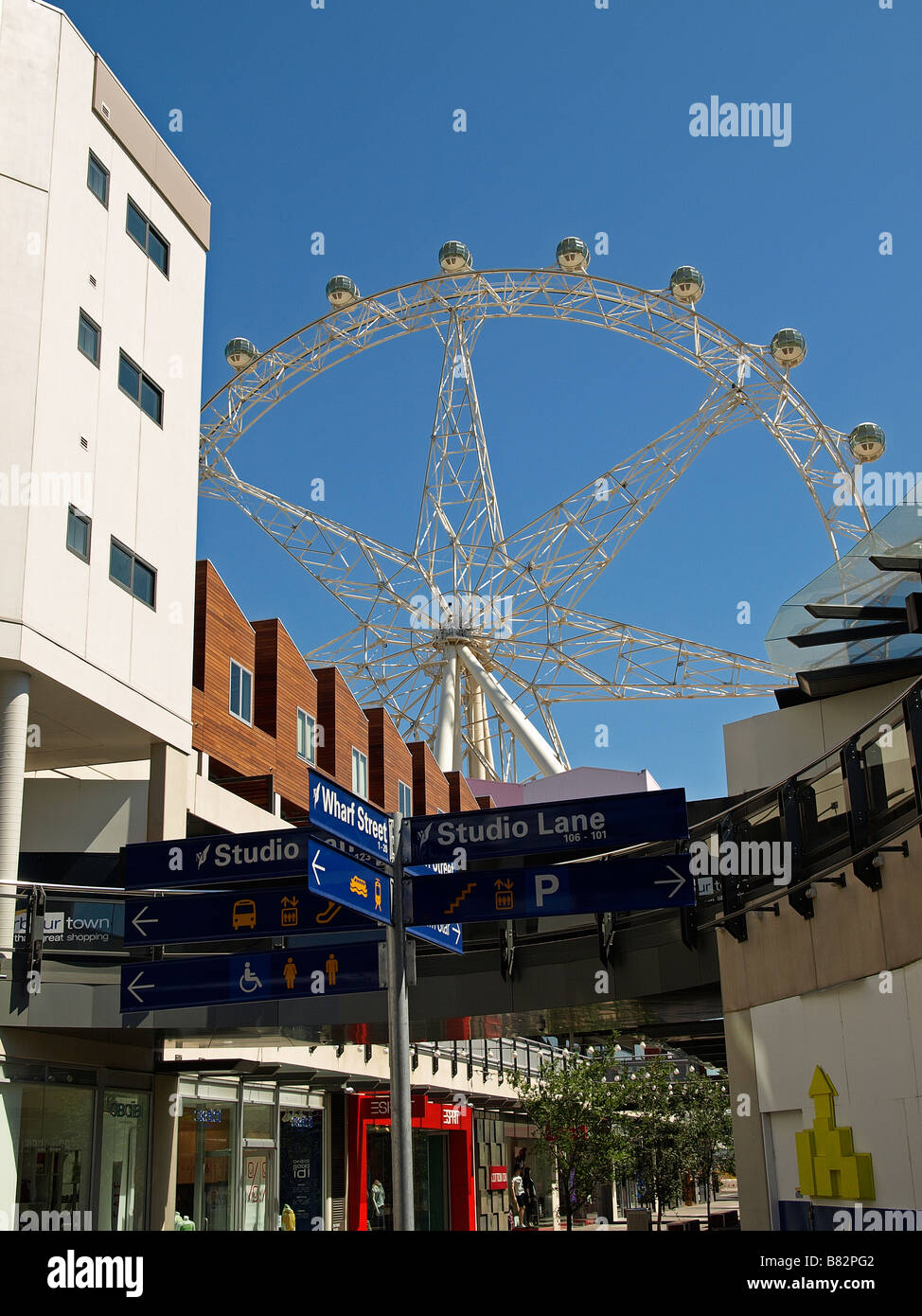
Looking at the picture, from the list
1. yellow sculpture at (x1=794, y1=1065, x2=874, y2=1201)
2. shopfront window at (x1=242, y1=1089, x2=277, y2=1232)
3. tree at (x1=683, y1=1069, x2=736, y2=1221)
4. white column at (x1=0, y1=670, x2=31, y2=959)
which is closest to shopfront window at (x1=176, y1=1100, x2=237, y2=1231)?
shopfront window at (x1=242, y1=1089, x2=277, y2=1232)

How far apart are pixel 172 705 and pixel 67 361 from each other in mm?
6638

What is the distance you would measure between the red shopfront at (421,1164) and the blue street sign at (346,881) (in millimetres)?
20930

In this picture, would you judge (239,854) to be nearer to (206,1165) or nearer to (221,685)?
(206,1165)

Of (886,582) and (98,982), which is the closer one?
(98,982)

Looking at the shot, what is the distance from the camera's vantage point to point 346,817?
29.8 feet

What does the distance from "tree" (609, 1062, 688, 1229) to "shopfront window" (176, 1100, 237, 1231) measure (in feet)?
49.2

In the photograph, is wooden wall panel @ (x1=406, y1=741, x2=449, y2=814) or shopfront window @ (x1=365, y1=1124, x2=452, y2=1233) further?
wooden wall panel @ (x1=406, y1=741, x2=449, y2=814)

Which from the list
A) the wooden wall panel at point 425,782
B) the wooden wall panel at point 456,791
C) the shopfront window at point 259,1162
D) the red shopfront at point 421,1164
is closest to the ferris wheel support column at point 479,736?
the wooden wall panel at point 456,791

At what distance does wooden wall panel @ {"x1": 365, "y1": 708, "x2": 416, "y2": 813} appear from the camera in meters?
40.6

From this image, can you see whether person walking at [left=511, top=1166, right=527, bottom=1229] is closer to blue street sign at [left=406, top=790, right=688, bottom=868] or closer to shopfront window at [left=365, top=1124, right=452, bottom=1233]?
shopfront window at [left=365, top=1124, right=452, bottom=1233]

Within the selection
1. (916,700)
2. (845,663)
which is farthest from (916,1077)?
(845,663)

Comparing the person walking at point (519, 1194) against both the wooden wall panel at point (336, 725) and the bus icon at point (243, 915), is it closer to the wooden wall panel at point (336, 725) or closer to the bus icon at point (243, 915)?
the wooden wall panel at point (336, 725)

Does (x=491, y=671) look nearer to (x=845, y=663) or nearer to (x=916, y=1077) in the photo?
(x=845, y=663)

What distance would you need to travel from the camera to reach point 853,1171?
9.51 meters
